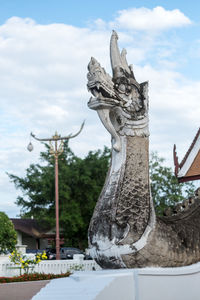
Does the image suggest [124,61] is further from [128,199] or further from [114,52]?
[128,199]

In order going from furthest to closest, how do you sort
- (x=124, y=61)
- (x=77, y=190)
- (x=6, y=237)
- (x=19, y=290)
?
(x=77, y=190) < (x=6, y=237) < (x=19, y=290) < (x=124, y=61)

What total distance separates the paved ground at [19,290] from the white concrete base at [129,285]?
6.75 meters

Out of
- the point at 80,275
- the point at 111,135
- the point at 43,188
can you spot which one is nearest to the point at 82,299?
the point at 80,275

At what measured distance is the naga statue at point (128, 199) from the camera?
5.13 m

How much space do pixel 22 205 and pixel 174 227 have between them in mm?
28972

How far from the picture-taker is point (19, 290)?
38.9 feet

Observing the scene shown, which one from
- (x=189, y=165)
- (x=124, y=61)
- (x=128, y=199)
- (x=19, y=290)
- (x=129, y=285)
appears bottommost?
(x=19, y=290)

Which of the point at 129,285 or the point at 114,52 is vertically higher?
the point at 114,52

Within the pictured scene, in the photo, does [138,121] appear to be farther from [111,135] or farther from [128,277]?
[128,277]

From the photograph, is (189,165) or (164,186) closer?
(189,165)

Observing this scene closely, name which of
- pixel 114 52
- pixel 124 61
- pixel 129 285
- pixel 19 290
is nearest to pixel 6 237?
pixel 19 290

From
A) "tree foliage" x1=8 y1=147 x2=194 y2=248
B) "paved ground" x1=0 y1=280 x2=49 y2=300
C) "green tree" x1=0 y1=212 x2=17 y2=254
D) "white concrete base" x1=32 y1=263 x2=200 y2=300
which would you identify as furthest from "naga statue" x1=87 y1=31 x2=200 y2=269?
"tree foliage" x1=8 y1=147 x2=194 y2=248

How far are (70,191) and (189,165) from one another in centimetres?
2016

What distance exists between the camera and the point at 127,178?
215 inches
